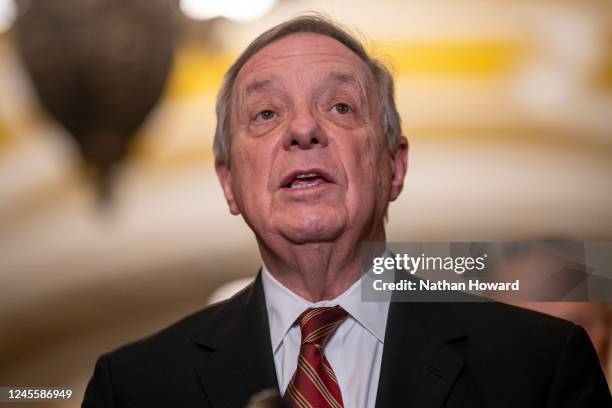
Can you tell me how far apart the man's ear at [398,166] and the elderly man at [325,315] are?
1 centimetres

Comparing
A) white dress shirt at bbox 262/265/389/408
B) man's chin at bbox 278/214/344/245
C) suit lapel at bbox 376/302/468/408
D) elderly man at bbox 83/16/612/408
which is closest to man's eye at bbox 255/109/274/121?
elderly man at bbox 83/16/612/408

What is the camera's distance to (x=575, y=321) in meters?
1.79

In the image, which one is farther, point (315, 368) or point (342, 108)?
point (342, 108)

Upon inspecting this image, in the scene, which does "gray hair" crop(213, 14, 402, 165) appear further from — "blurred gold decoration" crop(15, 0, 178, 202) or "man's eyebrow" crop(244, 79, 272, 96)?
"blurred gold decoration" crop(15, 0, 178, 202)

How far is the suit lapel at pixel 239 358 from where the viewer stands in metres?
1.62

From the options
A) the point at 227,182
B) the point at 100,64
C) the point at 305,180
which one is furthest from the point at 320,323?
the point at 100,64

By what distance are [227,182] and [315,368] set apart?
477 mm

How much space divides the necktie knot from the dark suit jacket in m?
0.09

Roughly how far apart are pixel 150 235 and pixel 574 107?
3.59 feet

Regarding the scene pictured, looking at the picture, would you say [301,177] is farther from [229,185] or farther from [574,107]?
[574,107]

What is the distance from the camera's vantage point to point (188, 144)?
1.97 m

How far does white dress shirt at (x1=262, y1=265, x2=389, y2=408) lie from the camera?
162 centimetres

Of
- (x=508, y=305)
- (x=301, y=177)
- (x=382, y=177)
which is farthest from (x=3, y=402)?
(x=508, y=305)

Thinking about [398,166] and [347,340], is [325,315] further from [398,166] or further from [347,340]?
[398,166]
